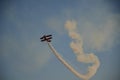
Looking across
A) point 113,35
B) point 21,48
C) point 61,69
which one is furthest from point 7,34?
point 113,35

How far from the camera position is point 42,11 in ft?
13.8

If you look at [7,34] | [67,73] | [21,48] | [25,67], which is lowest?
[67,73]

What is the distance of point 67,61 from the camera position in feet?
13.4

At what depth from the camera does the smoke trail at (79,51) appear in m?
4.06

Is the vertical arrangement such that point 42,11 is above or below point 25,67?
above

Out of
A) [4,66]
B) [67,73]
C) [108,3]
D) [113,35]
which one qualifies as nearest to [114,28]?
[113,35]

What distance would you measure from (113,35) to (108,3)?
1.60ft

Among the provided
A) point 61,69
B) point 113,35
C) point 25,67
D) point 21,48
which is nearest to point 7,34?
point 21,48

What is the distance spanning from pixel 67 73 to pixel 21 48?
78 centimetres

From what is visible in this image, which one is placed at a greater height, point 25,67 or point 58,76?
point 25,67

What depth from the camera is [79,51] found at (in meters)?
4.11

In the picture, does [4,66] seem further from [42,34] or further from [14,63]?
[42,34]

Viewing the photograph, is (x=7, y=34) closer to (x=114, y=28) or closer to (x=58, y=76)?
(x=58, y=76)

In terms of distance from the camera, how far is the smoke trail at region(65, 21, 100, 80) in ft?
13.3
